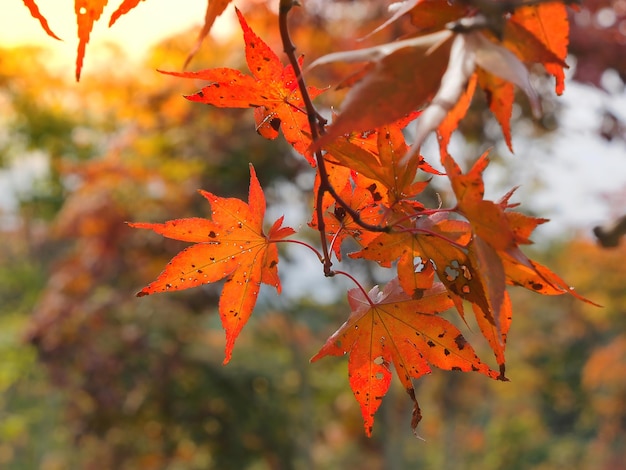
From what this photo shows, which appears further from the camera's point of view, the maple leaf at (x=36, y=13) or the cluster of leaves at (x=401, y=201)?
the maple leaf at (x=36, y=13)

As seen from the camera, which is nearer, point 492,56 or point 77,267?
point 492,56

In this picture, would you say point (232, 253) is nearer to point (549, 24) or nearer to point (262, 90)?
point (262, 90)

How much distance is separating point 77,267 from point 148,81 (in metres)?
1.19

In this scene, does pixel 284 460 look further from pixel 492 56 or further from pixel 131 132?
pixel 492 56

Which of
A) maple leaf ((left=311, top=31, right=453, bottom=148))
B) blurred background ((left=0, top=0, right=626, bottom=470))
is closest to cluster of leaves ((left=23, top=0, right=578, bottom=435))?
maple leaf ((left=311, top=31, right=453, bottom=148))

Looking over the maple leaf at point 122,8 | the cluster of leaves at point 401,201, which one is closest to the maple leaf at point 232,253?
the cluster of leaves at point 401,201

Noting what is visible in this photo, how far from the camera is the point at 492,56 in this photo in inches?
11.6

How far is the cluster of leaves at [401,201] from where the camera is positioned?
0.31 m

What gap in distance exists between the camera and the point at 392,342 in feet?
1.58

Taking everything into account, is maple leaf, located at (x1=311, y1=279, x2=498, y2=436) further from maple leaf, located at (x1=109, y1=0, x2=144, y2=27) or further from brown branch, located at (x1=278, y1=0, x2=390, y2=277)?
maple leaf, located at (x1=109, y1=0, x2=144, y2=27)

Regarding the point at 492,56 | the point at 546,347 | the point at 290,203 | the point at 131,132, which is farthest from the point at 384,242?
the point at 546,347

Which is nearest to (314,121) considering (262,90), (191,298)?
(262,90)

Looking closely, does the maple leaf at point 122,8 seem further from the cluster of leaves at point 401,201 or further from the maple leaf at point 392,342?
the maple leaf at point 392,342

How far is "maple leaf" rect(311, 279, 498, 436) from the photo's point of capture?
0.47 meters
